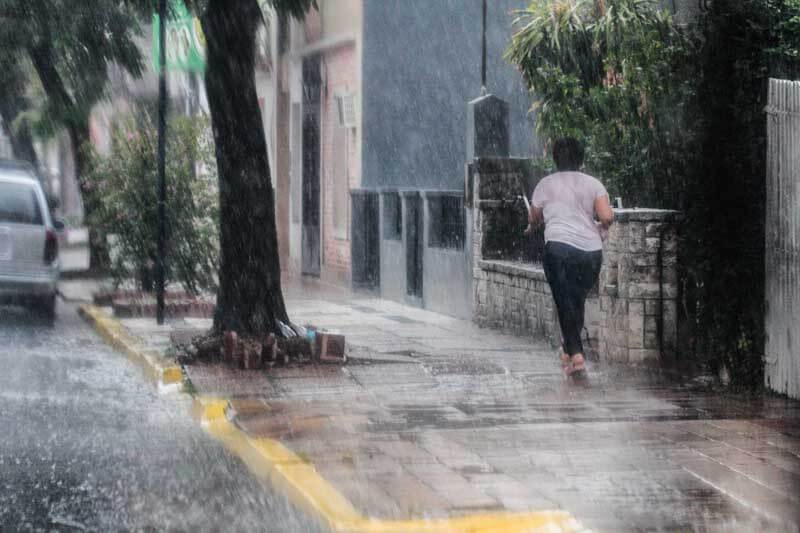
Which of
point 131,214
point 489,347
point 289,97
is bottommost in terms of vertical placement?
point 489,347

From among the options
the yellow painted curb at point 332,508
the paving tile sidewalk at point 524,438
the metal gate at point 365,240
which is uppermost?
the metal gate at point 365,240

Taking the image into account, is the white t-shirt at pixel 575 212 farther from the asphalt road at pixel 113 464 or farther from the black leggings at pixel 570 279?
the asphalt road at pixel 113 464

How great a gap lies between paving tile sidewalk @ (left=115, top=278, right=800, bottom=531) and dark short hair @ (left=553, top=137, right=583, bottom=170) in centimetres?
153

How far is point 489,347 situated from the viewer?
1322 centimetres

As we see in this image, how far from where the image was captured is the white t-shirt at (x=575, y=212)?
10.8 meters

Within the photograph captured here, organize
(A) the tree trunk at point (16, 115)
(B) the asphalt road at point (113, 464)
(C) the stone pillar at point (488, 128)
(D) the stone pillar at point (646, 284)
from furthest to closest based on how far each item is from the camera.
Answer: (A) the tree trunk at point (16, 115) < (C) the stone pillar at point (488, 128) < (D) the stone pillar at point (646, 284) < (B) the asphalt road at point (113, 464)

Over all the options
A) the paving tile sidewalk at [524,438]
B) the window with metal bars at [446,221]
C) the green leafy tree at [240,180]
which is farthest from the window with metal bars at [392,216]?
the green leafy tree at [240,180]

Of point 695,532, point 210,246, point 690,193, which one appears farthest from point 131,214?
point 695,532

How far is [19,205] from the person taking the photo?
17.0m

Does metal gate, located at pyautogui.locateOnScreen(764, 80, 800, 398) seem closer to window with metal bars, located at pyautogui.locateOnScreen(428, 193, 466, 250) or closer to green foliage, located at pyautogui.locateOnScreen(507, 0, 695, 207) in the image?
green foliage, located at pyautogui.locateOnScreen(507, 0, 695, 207)

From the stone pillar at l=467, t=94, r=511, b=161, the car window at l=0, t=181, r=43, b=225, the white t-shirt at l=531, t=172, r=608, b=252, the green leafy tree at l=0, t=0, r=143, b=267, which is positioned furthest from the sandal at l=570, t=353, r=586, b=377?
the green leafy tree at l=0, t=0, r=143, b=267

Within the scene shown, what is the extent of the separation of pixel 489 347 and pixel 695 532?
7214mm

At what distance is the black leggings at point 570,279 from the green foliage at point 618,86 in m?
0.86

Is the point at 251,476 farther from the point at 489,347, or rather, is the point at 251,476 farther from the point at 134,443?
the point at 489,347
